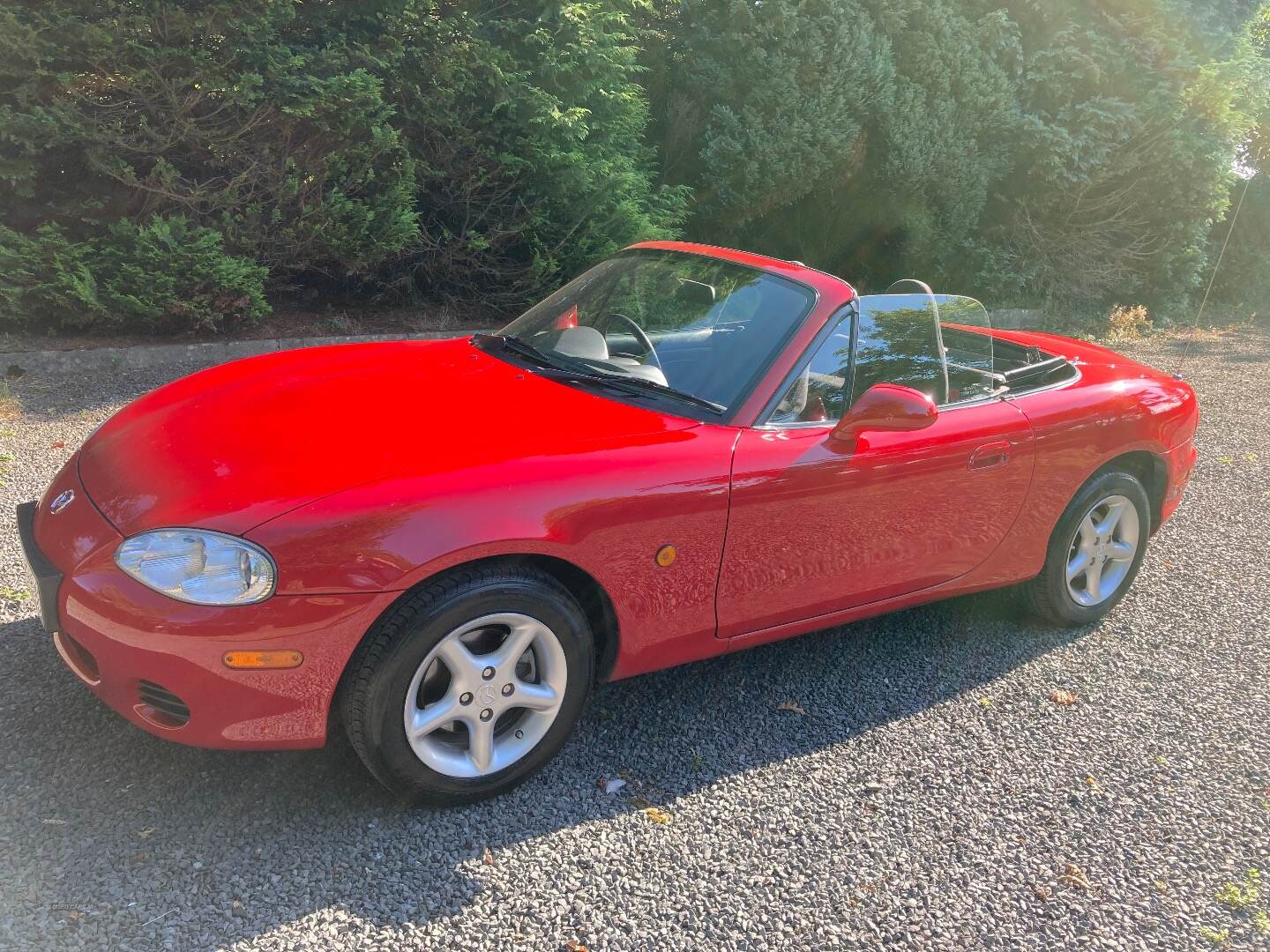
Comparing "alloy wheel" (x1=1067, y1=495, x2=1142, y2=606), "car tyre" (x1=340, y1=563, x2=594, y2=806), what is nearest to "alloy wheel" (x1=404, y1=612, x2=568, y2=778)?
"car tyre" (x1=340, y1=563, x2=594, y2=806)

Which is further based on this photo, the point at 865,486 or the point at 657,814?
the point at 865,486

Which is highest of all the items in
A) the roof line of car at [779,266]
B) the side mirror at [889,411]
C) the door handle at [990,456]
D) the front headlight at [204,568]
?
the roof line of car at [779,266]

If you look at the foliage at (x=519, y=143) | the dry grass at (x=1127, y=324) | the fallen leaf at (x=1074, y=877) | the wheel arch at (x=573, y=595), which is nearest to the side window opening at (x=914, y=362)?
the wheel arch at (x=573, y=595)

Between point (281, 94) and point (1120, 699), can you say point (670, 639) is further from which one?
point (281, 94)

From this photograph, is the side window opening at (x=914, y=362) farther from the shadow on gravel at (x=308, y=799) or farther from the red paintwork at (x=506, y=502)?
the shadow on gravel at (x=308, y=799)

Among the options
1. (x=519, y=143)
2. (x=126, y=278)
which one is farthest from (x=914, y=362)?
(x=126, y=278)

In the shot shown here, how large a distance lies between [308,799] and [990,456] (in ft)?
8.37

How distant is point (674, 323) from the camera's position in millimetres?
3385

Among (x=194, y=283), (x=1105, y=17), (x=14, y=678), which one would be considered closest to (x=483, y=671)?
(x=14, y=678)

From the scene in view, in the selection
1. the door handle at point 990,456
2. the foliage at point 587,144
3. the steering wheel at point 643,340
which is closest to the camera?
the steering wheel at point 643,340

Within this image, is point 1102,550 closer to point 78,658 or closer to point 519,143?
point 78,658

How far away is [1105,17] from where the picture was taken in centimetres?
1248

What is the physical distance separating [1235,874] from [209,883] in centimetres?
279

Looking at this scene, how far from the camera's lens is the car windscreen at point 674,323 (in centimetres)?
309
